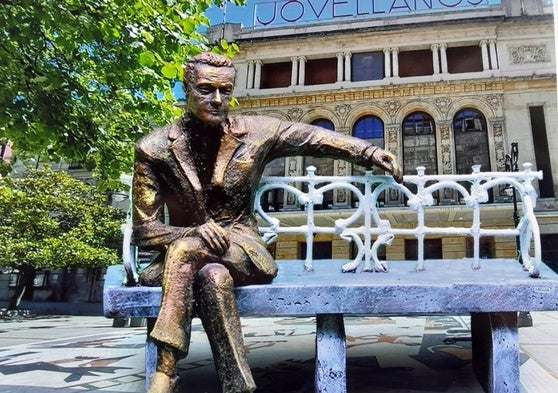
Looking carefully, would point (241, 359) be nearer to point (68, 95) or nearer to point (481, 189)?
point (481, 189)

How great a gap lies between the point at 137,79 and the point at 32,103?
4.85 ft

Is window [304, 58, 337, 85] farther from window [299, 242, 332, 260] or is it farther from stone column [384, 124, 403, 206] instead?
window [299, 242, 332, 260]

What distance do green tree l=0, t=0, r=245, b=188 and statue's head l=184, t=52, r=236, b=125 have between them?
10.7 ft

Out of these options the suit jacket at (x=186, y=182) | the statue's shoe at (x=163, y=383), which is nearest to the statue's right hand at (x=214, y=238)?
the suit jacket at (x=186, y=182)

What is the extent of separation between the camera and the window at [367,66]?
23656mm

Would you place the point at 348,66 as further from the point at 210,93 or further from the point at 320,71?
the point at 210,93

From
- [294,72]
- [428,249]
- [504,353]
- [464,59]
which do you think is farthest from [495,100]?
[504,353]

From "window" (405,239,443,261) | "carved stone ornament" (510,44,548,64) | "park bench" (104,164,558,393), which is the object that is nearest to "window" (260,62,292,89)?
"window" (405,239,443,261)

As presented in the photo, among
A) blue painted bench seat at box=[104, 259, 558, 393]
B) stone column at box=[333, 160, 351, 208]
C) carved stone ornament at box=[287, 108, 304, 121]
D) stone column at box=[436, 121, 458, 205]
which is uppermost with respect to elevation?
carved stone ornament at box=[287, 108, 304, 121]

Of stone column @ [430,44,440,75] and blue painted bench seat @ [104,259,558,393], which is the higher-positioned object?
stone column @ [430,44,440,75]

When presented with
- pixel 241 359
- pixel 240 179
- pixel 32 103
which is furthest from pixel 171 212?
pixel 32 103

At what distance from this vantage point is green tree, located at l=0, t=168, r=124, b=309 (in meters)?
17.5

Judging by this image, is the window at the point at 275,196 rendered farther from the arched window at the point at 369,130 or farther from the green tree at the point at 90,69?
the green tree at the point at 90,69

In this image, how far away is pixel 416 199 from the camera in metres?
3.03
